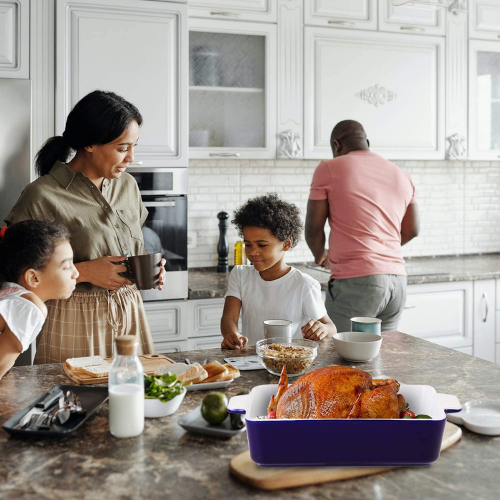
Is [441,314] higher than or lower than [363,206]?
lower

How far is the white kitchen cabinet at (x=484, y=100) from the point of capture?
152 inches

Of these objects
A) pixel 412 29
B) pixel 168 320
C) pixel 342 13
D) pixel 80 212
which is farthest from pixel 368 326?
pixel 412 29

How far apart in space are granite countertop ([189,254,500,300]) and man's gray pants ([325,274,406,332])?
0.39m

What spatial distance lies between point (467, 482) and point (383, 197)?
182cm

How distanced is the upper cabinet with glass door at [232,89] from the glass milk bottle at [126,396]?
224 cm

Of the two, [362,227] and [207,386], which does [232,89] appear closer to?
[362,227]

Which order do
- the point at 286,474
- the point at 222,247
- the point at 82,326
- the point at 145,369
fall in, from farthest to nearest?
the point at 222,247, the point at 82,326, the point at 145,369, the point at 286,474

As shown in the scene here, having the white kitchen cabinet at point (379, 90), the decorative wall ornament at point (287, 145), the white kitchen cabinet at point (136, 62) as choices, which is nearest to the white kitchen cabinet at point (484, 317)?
the white kitchen cabinet at point (379, 90)

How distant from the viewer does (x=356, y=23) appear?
356 centimetres

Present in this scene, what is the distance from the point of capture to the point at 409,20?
3.67 metres

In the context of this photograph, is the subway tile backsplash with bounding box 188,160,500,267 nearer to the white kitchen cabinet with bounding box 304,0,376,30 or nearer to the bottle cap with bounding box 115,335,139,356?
the white kitchen cabinet with bounding box 304,0,376,30

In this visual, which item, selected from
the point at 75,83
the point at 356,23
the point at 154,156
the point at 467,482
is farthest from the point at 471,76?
the point at 467,482

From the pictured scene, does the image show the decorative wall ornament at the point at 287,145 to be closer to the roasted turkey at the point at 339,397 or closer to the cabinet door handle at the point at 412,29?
the cabinet door handle at the point at 412,29

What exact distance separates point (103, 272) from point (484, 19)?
3.09 m
